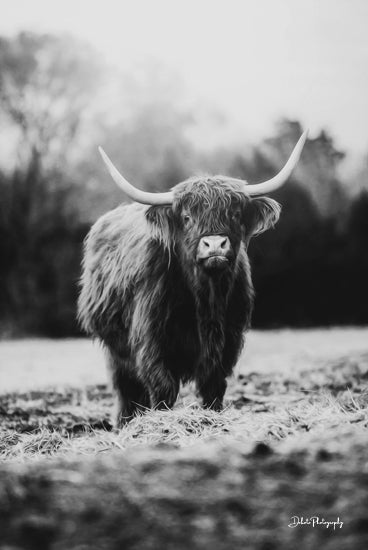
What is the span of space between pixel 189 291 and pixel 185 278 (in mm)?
73

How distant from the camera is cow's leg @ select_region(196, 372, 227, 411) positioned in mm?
3652

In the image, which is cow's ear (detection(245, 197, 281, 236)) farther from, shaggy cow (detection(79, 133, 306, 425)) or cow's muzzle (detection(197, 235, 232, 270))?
→ cow's muzzle (detection(197, 235, 232, 270))

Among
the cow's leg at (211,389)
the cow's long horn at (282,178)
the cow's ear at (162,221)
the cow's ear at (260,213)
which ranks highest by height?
the cow's long horn at (282,178)

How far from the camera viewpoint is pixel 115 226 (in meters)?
4.36

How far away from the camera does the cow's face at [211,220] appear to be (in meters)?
3.31

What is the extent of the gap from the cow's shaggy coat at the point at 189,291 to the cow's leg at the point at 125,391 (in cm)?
Result: 37

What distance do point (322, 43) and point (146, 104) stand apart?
1.72 meters

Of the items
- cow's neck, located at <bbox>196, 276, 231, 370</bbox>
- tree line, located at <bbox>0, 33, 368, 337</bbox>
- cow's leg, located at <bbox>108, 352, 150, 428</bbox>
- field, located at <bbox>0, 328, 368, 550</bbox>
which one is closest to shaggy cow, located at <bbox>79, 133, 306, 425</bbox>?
cow's neck, located at <bbox>196, 276, 231, 370</bbox>

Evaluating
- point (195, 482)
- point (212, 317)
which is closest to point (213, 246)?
point (212, 317)

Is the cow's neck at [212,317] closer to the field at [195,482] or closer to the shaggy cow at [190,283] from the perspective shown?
the shaggy cow at [190,283]

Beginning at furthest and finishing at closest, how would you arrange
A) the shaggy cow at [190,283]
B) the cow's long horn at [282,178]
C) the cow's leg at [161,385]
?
the cow's long horn at [282,178] → the cow's leg at [161,385] → the shaggy cow at [190,283]

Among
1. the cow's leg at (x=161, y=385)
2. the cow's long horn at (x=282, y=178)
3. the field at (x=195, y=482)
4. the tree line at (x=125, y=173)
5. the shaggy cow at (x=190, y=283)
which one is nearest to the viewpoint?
the field at (x=195, y=482)

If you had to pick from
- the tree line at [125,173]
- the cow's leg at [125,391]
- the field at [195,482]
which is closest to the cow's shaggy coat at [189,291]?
the field at [195,482]

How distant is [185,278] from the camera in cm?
359
